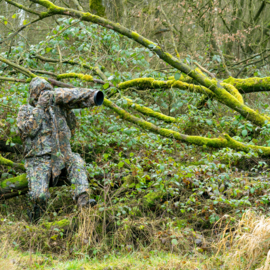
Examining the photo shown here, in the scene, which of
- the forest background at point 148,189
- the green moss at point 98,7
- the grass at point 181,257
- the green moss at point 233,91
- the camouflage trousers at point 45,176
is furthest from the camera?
the green moss at point 98,7

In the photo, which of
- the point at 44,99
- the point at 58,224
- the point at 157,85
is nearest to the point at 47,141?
the point at 44,99

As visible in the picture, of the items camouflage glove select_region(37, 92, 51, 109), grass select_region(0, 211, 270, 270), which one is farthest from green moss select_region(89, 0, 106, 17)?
grass select_region(0, 211, 270, 270)

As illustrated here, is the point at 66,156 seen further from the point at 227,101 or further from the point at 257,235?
the point at 257,235

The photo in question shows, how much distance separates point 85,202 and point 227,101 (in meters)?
2.70

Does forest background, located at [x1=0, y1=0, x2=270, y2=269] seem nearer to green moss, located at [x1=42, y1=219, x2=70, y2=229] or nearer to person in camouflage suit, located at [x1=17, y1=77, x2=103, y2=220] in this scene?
green moss, located at [x1=42, y1=219, x2=70, y2=229]

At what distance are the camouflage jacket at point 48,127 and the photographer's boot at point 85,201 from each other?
0.58 metres

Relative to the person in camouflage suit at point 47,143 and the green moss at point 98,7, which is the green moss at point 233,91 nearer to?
the person in camouflage suit at point 47,143

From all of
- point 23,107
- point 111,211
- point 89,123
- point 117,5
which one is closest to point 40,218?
point 111,211

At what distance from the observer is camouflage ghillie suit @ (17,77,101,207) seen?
483 cm

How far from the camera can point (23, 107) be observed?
5055mm

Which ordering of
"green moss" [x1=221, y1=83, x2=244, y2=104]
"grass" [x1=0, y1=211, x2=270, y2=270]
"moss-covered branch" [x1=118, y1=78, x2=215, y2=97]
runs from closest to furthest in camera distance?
"grass" [x1=0, y1=211, x2=270, y2=270], "green moss" [x1=221, y1=83, x2=244, y2=104], "moss-covered branch" [x1=118, y1=78, x2=215, y2=97]

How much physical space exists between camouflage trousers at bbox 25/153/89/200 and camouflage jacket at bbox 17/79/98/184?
90 mm

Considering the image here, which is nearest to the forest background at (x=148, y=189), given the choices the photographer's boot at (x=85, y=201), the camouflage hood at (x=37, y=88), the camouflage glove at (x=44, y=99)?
the photographer's boot at (x=85, y=201)

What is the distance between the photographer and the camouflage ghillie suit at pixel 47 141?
4.83 meters
